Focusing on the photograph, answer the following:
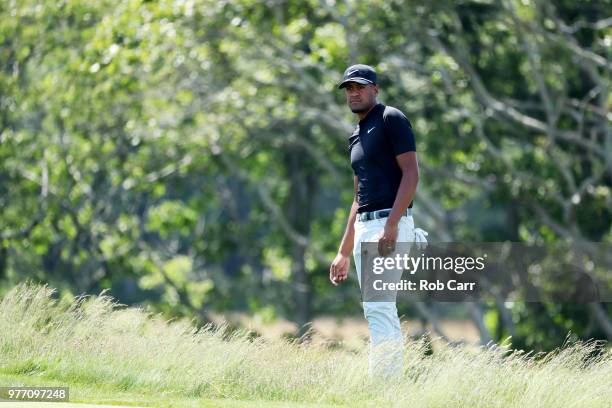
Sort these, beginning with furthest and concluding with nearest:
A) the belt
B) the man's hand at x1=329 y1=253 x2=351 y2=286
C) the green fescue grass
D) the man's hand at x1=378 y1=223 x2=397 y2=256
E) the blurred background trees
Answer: the blurred background trees, the man's hand at x1=329 y1=253 x2=351 y2=286, the belt, the green fescue grass, the man's hand at x1=378 y1=223 x2=397 y2=256

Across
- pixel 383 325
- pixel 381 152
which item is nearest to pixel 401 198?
pixel 381 152

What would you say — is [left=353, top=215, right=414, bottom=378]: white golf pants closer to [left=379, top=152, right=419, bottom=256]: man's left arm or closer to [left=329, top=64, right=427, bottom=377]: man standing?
[left=329, top=64, right=427, bottom=377]: man standing

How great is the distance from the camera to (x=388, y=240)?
861 cm

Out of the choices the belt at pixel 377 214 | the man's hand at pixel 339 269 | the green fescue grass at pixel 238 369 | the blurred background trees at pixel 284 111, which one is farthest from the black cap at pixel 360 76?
the blurred background trees at pixel 284 111

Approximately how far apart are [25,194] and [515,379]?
56.7 ft

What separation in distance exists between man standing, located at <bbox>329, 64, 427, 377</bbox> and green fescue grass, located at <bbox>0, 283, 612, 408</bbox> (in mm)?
294

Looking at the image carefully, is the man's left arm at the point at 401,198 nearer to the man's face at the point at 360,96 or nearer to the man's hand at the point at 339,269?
the man's face at the point at 360,96

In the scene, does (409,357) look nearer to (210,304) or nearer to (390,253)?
(390,253)

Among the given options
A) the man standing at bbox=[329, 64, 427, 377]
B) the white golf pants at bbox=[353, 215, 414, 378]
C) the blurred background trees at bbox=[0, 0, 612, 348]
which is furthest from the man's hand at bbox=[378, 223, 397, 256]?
the blurred background trees at bbox=[0, 0, 612, 348]

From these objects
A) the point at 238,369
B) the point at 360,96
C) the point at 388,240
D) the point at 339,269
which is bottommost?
the point at 238,369

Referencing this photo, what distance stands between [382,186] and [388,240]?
47 cm

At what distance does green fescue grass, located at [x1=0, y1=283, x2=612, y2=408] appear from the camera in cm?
872

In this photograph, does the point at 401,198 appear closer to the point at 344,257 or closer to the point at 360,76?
the point at 344,257

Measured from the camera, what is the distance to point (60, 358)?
9.84 m
